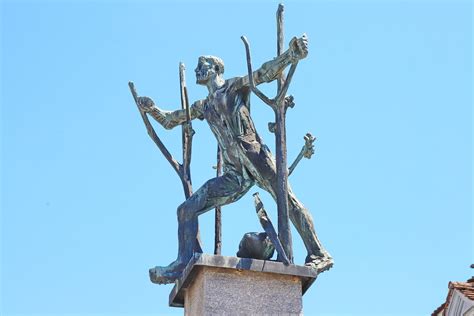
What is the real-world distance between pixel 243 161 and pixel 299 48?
1220 mm

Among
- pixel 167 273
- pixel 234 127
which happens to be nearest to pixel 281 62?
pixel 234 127

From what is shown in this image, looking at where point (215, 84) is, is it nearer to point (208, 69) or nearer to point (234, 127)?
point (208, 69)

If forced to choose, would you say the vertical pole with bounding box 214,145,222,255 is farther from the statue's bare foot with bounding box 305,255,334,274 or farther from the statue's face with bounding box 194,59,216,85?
the statue's bare foot with bounding box 305,255,334,274

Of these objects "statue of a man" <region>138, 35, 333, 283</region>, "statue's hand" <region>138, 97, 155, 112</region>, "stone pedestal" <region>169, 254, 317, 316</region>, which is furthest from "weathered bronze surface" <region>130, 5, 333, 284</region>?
"statue's hand" <region>138, 97, 155, 112</region>

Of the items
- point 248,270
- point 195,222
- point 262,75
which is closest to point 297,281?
point 248,270

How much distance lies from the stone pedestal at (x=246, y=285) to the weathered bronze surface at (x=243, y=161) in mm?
163

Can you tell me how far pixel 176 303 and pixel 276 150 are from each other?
172 centimetres

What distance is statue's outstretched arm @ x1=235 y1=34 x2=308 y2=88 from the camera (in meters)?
8.38

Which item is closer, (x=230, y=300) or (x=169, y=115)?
(x=230, y=300)

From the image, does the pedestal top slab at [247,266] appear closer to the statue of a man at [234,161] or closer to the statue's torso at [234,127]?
the statue of a man at [234,161]

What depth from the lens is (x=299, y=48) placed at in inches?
330

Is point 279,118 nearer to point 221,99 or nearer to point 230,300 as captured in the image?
point 221,99

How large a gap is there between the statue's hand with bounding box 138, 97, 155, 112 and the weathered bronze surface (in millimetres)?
579

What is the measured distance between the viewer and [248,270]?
27.0ft
